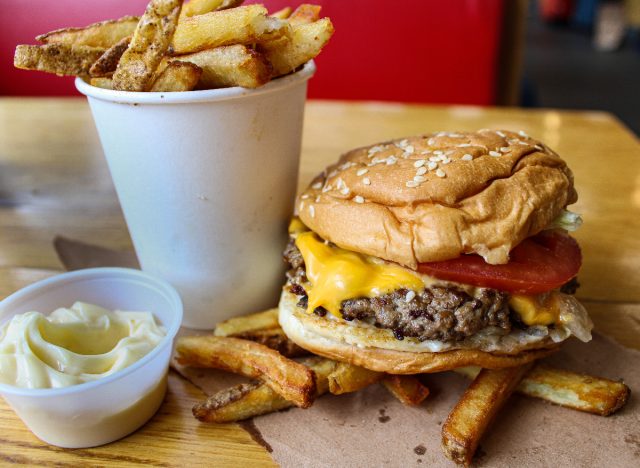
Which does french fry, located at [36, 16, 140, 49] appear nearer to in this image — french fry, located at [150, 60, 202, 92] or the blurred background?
french fry, located at [150, 60, 202, 92]

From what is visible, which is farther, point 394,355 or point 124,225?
point 124,225

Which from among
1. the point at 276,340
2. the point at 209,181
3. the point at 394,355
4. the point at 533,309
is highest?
the point at 209,181

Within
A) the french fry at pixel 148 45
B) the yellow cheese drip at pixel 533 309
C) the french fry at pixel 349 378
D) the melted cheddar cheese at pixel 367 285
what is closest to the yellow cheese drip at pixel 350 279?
the melted cheddar cheese at pixel 367 285

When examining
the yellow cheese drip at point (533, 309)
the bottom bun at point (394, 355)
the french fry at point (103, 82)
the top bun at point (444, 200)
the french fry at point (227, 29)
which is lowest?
the bottom bun at point (394, 355)

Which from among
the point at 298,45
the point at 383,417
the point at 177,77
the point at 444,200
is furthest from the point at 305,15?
the point at 383,417

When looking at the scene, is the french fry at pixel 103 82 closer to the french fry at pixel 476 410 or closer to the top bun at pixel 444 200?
the top bun at pixel 444 200

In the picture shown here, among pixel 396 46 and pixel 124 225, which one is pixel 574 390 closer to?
pixel 124 225
